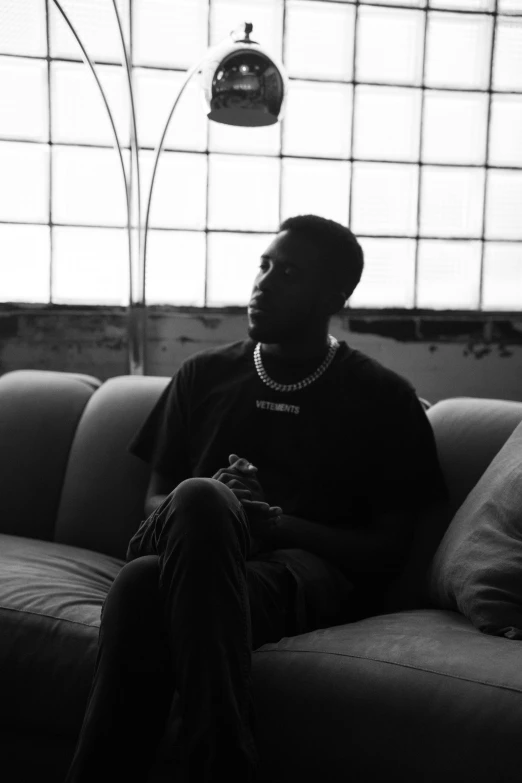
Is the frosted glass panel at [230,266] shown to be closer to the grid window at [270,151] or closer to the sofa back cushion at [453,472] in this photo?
the grid window at [270,151]

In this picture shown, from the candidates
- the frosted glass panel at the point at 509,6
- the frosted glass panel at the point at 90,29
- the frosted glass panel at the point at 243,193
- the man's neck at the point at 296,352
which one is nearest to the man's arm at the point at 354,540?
the man's neck at the point at 296,352

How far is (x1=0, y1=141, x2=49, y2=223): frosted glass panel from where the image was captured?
325 centimetres

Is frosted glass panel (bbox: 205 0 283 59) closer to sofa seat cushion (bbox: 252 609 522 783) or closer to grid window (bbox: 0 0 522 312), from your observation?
grid window (bbox: 0 0 522 312)

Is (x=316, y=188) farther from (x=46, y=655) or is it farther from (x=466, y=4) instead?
(x=46, y=655)

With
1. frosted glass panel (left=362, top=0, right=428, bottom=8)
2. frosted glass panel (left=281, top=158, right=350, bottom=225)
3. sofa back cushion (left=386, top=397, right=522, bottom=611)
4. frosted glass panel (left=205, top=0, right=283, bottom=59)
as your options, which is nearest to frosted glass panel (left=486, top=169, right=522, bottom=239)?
frosted glass panel (left=281, top=158, right=350, bottom=225)

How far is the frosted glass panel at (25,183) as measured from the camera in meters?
3.25

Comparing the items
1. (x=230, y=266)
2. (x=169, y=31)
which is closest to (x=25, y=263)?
(x=230, y=266)

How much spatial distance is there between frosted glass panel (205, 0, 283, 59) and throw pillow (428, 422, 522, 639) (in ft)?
7.95

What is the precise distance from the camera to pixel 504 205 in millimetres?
3654

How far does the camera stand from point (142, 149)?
130 inches

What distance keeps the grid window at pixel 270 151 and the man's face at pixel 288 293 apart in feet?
5.46

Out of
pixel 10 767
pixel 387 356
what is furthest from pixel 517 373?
pixel 10 767

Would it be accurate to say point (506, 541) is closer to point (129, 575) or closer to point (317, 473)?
point (317, 473)

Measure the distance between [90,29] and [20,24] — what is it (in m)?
0.28
